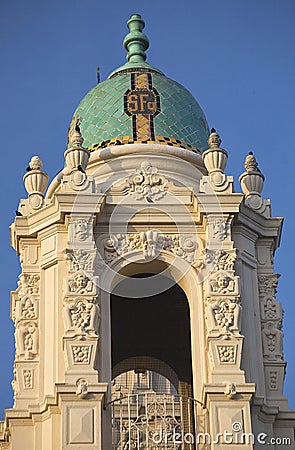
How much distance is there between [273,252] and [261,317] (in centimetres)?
147

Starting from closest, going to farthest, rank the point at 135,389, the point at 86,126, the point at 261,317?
the point at 261,317, the point at 86,126, the point at 135,389

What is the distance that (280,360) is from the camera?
2731 centimetres

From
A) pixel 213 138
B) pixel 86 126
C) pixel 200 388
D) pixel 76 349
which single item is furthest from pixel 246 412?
pixel 86 126

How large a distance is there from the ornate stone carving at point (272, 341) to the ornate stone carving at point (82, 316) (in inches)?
117

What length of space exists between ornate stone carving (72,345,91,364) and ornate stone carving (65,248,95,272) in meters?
1.44

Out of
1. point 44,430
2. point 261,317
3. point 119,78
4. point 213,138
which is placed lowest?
point 44,430

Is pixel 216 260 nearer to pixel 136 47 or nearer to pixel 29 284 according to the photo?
pixel 29 284

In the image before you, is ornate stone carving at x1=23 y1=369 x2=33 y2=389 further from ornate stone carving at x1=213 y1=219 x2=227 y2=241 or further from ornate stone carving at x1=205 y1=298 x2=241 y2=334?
ornate stone carving at x1=213 y1=219 x2=227 y2=241

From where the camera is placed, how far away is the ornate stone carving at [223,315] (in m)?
26.6

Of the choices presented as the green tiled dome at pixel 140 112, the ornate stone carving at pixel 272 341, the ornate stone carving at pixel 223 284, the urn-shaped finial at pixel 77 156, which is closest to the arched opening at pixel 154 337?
the ornate stone carving at pixel 223 284

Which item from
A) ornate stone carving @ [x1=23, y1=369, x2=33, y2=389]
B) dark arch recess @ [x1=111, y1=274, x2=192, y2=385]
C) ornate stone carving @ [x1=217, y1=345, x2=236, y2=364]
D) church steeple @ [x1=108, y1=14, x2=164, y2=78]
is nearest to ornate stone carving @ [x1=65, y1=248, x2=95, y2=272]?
ornate stone carving @ [x1=23, y1=369, x2=33, y2=389]

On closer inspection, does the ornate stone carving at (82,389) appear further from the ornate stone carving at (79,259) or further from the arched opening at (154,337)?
the arched opening at (154,337)

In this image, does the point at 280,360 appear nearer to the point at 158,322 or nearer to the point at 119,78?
the point at 158,322

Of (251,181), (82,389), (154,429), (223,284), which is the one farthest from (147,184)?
(154,429)
